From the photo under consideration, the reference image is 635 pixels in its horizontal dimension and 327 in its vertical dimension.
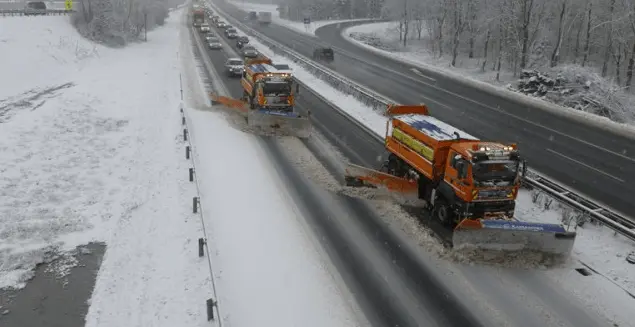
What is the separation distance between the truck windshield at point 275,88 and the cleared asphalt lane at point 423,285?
41.1 feet

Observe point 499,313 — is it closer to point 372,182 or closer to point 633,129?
point 372,182

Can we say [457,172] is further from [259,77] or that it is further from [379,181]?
[259,77]

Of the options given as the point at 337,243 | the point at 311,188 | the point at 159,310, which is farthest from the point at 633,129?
the point at 159,310

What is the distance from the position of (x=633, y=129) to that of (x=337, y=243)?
22.9 meters

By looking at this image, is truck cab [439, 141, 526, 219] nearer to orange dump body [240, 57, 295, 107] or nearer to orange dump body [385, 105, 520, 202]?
orange dump body [385, 105, 520, 202]

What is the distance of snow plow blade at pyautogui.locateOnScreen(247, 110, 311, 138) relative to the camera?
25.9 m

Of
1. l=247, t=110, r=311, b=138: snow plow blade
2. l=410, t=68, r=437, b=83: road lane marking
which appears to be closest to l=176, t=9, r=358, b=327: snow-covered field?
l=247, t=110, r=311, b=138: snow plow blade

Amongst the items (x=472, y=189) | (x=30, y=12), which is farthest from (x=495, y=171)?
(x=30, y=12)

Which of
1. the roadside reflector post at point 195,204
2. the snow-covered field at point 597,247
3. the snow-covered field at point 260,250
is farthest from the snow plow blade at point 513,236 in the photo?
the roadside reflector post at point 195,204

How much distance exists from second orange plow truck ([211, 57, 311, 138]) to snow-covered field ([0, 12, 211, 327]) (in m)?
4.40

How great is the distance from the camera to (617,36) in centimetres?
4856

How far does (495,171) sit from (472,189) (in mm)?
878

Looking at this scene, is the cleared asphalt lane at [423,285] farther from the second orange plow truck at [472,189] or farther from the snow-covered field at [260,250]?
the second orange plow truck at [472,189]

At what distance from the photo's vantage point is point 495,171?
14117mm
